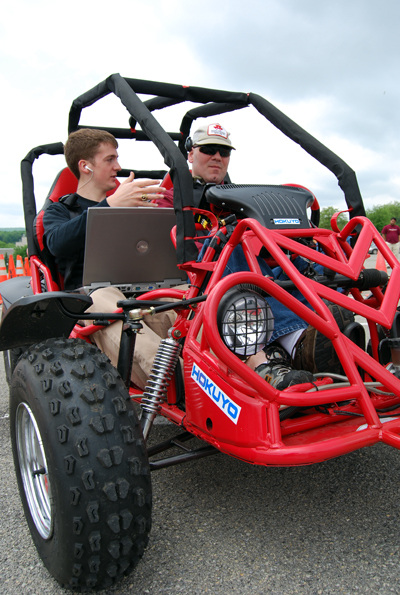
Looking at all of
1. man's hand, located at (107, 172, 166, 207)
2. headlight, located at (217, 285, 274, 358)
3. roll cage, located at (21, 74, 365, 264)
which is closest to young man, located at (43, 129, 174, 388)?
man's hand, located at (107, 172, 166, 207)

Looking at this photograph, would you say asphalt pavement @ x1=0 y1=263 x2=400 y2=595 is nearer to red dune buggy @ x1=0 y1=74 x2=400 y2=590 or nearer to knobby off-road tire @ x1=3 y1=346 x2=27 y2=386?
red dune buggy @ x1=0 y1=74 x2=400 y2=590

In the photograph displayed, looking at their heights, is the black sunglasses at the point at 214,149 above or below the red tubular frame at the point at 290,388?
above

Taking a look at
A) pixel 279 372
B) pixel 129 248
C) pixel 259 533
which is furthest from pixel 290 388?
pixel 129 248

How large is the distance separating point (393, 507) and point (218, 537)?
76 cm

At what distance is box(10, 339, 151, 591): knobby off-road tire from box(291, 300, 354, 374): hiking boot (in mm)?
730

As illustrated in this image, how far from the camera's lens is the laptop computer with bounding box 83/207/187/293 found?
2.43 metres

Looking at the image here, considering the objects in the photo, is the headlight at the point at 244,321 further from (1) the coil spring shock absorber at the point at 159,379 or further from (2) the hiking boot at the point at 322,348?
(1) the coil spring shock absorber at the point at 159,379

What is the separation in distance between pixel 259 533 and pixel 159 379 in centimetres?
70

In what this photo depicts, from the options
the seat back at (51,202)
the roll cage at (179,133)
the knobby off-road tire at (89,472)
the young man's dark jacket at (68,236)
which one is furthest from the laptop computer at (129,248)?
the knobby off-road tire at (89,472)

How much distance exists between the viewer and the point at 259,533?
1806 mm

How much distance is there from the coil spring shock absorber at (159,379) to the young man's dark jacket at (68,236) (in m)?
1.06

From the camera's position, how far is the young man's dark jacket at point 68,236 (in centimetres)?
267

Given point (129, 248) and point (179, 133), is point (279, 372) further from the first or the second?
point (179, 133)

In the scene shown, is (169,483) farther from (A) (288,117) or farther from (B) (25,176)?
(B) (25,176)
